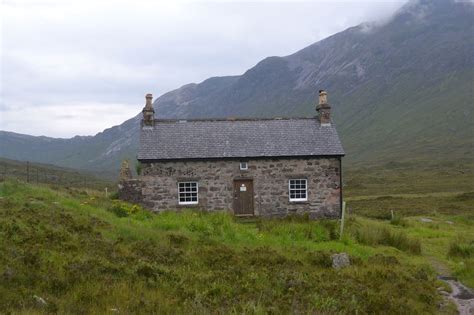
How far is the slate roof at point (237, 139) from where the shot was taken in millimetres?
27656

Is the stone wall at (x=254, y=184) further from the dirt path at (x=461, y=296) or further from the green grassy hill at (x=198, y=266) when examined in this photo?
the dirt path at (x=461, y=296)

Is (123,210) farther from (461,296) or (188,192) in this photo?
(461,296)

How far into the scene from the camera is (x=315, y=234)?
731 inches

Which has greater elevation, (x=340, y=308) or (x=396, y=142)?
(x=396, y=142)

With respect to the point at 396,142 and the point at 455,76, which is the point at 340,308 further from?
the point at 455,76

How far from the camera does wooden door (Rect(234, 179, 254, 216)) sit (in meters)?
27.6

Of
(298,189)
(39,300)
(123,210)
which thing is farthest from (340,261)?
(298,189)

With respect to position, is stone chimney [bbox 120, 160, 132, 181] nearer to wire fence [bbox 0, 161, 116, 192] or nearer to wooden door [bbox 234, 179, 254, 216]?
wooden door [bbox 234, 179, 254, 216]

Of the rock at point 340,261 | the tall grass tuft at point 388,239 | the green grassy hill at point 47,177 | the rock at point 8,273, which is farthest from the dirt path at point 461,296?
the green grassy hill at point 47,177

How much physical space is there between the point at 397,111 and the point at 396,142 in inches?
1574

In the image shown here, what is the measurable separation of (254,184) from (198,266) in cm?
1573

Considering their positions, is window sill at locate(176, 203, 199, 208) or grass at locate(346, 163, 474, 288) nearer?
grass at locate(346, 163, 474, 288)

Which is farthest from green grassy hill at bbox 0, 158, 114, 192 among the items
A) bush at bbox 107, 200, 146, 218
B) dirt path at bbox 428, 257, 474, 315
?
dirt path at bbox 428, 257, 474, 315

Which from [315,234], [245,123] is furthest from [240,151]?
[315,234]
